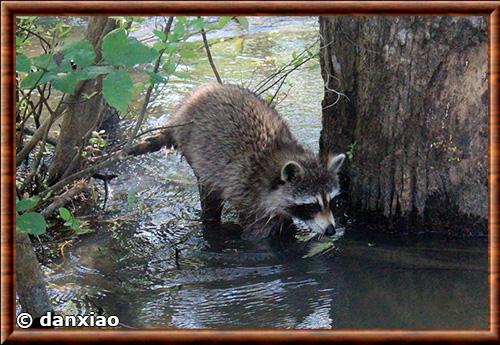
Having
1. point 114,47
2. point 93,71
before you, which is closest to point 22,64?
point 93,71

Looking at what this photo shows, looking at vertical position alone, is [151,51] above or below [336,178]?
above

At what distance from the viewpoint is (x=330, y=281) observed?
5.08 metres

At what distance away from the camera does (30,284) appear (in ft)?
14.3

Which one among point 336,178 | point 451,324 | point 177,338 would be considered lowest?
point 451,324

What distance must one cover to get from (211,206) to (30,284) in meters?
2.12

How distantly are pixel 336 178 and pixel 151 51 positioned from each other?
251cm

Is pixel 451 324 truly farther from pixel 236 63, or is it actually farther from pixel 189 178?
pixel 236 63

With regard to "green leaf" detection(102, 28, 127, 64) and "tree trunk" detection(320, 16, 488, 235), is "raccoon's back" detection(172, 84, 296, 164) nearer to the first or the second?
"tree trunk" detection(320, 16, 488, 235)

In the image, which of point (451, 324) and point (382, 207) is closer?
point (451, 324)

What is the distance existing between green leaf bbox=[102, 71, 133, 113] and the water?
155 cm

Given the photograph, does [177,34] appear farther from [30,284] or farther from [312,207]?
[312,207]

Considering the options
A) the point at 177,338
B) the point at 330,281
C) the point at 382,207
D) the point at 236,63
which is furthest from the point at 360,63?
the point at 236,63

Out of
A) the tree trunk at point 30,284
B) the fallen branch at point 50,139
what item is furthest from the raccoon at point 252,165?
the tree trunk at point 30,284

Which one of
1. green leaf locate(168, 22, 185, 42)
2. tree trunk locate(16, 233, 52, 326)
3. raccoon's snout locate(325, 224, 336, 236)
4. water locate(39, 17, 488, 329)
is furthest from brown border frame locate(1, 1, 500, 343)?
raccoon's snout locate(325, 224, 336, 236)
